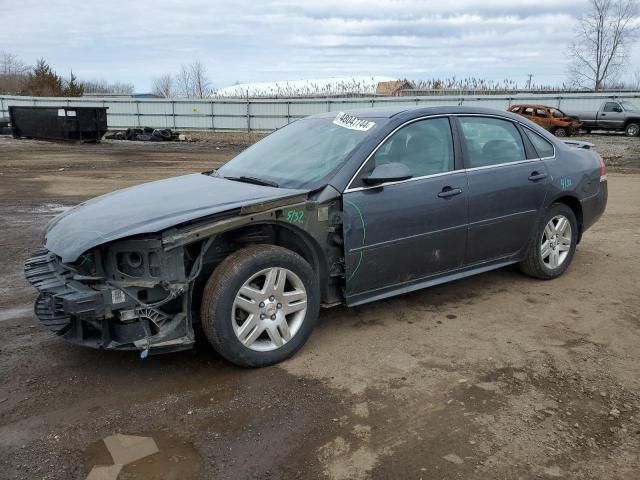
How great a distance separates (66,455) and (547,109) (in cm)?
2721

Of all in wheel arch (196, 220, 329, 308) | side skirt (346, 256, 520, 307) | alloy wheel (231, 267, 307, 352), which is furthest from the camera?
side skirt (346, 256, 520, 307)

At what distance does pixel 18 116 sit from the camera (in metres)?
28.6

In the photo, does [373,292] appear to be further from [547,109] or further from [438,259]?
[547,109]

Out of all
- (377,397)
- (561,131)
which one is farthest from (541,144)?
(561,131)

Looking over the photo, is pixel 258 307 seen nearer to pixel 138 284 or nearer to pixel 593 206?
pixel 138 284

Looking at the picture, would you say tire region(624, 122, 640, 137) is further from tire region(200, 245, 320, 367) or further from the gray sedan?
tire region(200, 245, 320, 367)

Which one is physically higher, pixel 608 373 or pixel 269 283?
pixel 269 283

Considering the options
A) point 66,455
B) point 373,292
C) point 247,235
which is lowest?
point 66,455

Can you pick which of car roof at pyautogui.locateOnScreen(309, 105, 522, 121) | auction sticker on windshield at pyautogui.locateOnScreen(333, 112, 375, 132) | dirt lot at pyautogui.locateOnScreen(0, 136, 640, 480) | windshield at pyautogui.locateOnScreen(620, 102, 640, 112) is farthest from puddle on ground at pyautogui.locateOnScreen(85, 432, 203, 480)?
windshield at pyautogui.locateOnScreen(620, 102, 640, 112)

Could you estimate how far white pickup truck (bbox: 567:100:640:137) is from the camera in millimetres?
27078

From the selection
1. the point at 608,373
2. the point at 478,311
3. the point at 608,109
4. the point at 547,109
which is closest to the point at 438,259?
the point at 478,311

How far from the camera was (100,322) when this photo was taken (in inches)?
134

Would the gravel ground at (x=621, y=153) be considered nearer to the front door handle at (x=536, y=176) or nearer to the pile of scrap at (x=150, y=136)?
the front door handle at (x=536, y=176)

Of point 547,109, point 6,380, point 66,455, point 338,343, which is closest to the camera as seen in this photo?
point 66,455
